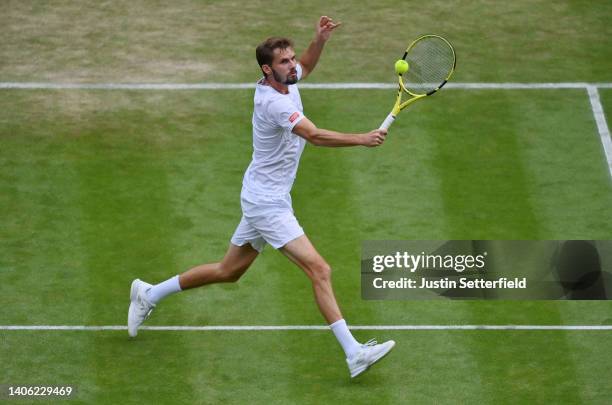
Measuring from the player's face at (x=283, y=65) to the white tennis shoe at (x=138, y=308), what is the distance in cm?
225

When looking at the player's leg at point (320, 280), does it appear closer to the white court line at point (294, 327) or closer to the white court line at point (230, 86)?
the white court line at point (294, 327)

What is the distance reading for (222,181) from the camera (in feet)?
47.9

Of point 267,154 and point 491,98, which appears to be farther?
point 491,98

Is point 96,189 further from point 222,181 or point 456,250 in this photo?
point 456,250

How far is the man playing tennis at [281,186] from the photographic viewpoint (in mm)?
11023

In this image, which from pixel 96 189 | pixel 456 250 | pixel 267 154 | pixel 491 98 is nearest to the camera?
pixel 267 154

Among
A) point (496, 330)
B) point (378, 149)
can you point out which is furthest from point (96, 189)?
point (496, 330)

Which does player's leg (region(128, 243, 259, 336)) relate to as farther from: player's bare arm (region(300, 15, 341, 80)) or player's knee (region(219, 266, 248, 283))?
player's bare arm (region(300, 15, 341, 80))

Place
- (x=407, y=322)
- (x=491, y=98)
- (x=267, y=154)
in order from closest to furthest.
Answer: (x=267, y=154) → (x=407, y=322) → (x=491, y=98)

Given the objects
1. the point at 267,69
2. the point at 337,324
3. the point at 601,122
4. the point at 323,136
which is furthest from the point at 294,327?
the point at 601,122

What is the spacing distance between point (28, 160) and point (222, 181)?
2091mm

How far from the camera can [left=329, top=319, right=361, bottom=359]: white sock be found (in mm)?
11094

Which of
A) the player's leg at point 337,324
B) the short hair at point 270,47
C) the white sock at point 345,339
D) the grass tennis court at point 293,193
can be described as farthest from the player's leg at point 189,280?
the short hair at point 270,47

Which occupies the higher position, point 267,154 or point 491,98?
point 267,154
